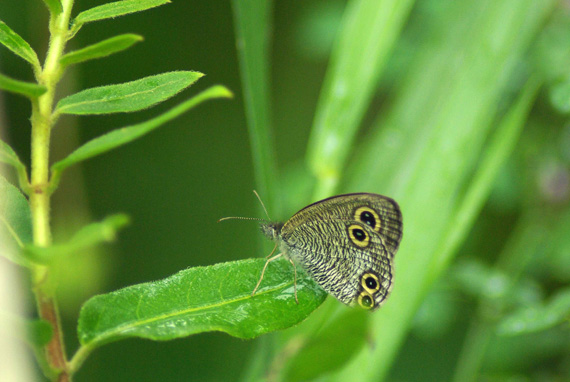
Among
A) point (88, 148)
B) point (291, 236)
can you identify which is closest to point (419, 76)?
point (291, 236)

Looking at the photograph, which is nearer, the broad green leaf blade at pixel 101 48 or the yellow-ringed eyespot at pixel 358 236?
the broad green leaf blade at pixel 101 48

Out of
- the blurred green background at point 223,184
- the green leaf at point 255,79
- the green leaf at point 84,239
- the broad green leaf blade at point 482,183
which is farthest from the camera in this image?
the blurred green background at point 223,184

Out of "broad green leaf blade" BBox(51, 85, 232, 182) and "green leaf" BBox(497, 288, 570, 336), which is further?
"green leaf" BBox(497, 288, 570, 336)

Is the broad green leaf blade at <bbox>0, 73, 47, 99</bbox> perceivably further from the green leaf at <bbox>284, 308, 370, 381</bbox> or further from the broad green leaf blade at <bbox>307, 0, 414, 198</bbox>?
the broad green leaf blade at <bbox>307, 0, 414, 198</bbox>

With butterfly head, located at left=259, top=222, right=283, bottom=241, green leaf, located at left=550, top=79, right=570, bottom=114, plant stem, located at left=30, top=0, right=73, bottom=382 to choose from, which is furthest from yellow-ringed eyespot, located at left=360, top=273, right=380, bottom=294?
plant stem, located at left=30, top=0, right=73, bottom=382

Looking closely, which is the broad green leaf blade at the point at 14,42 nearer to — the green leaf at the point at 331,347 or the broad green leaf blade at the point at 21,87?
the broad green leaf blade at the point at 21,87

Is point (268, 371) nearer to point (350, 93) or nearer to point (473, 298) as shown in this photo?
point (350, 93)

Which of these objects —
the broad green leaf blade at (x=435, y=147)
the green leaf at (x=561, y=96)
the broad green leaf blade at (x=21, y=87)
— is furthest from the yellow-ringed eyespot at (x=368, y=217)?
the broad green leaf blade at (x=21, y=87)
